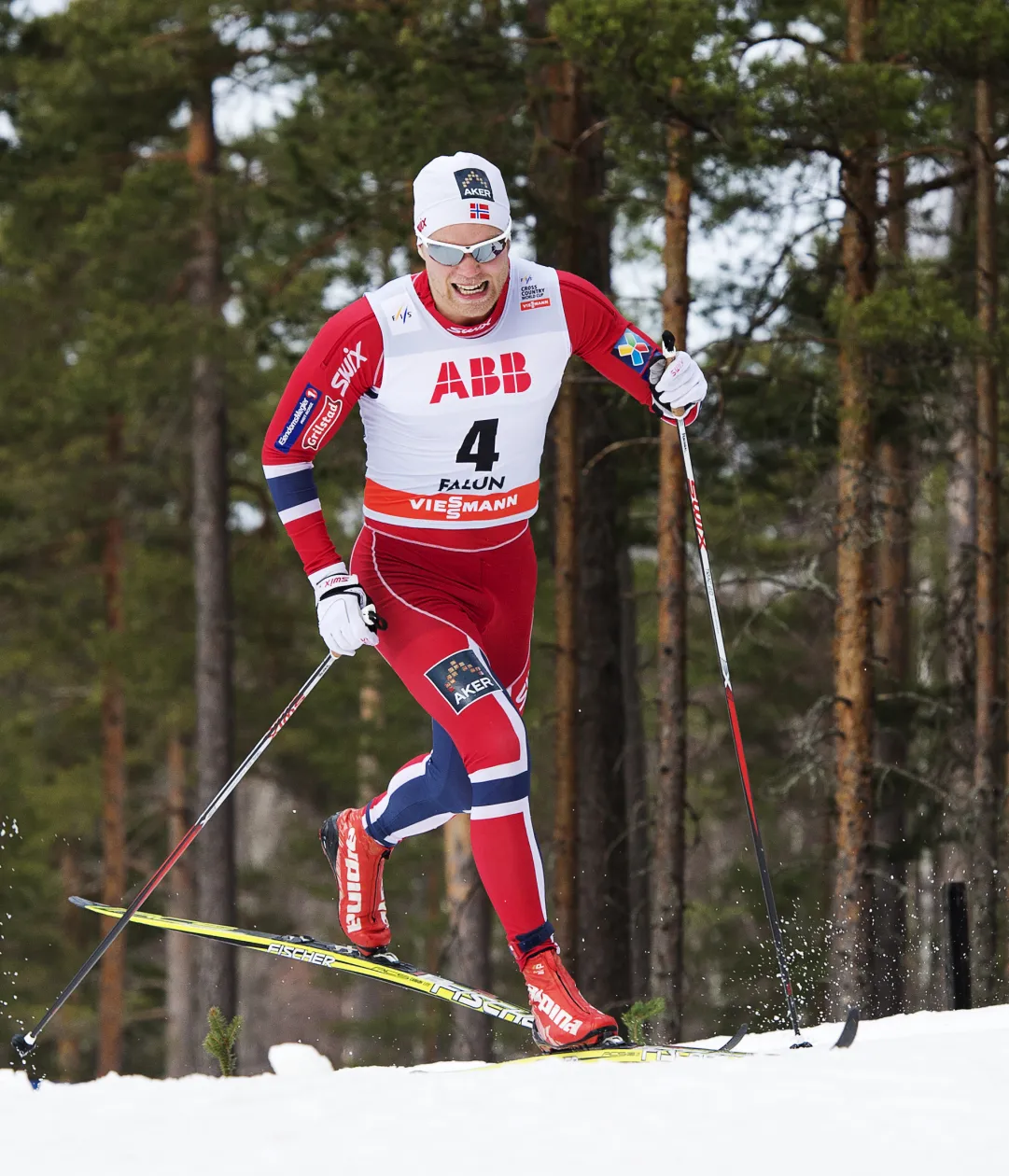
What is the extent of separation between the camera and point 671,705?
36.5ft

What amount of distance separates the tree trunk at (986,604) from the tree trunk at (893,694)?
596 millimetres

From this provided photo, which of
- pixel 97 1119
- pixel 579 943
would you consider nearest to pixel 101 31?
pixel 579 943

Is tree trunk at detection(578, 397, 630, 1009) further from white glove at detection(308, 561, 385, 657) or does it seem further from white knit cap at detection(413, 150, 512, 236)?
white glove at detection(308, 561, 385, 657)

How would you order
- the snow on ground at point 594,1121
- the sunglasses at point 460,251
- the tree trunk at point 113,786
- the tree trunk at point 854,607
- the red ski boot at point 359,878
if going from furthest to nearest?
the tree trunk at point 113,786 → the tree trunk at point 854,607 → the red ski boot at point 359,878 → the sunglasses at point 460,251 → the snow on ground at point 594,1121

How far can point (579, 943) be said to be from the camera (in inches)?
508

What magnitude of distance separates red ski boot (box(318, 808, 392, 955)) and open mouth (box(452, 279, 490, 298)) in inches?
86.1

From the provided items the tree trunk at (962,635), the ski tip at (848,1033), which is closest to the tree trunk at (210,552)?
the tree trunk at (962,635)

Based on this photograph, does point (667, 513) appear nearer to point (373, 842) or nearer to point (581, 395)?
point (581, 395)

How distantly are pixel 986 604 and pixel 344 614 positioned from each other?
841 centimetres

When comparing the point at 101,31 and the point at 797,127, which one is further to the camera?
the point at 101,31

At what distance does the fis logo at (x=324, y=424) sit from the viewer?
523 centimetres

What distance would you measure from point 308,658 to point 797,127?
39.4 ft

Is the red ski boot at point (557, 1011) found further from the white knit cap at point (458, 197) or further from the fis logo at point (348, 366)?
the white knit cap at point (458, 197)

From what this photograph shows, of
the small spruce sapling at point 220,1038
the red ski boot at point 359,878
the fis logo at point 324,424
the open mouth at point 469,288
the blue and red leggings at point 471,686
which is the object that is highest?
the open mouth at point 469,288
